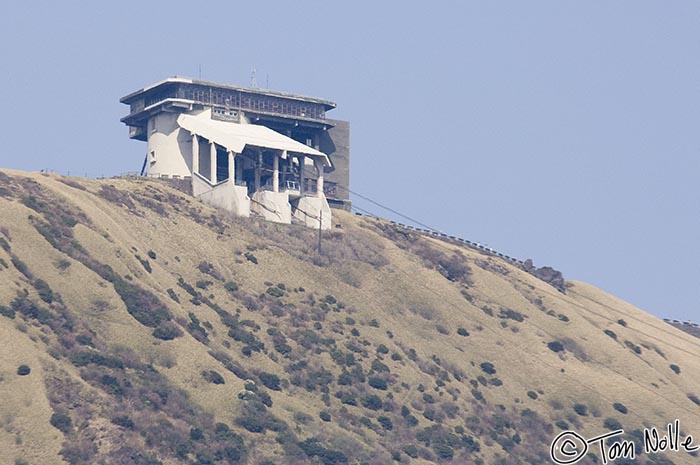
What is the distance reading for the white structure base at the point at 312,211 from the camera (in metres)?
172

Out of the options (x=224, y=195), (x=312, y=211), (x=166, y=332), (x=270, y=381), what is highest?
(x=224, y=195)

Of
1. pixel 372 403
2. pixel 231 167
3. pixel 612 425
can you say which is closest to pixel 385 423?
pixel 372 403

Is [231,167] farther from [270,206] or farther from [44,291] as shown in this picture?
[44,291]

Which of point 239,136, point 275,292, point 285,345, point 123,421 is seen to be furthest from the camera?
point 239,136

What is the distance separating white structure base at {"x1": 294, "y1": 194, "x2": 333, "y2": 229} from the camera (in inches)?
6786

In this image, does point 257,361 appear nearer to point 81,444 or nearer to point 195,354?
point 195,354

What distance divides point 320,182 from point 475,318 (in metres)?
25.4

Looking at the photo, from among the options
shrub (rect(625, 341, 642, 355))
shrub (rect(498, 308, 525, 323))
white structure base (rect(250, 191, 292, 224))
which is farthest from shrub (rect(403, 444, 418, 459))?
shrub (rect(625, 341, 642, 355))

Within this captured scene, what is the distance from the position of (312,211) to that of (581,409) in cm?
4162

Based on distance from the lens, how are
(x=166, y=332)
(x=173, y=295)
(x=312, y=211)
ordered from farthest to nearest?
1. (x=312, y=211)
2. (x=173, y=295)
3. (x=166, y=332)

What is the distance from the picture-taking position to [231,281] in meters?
152

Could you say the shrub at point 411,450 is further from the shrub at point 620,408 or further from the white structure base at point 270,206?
the white structure base at point 270,206

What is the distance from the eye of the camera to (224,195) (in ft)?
547

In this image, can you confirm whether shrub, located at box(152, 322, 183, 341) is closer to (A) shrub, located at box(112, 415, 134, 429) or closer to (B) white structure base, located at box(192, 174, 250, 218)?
(A) shrub, located at box(112, 415, 134, 429)
